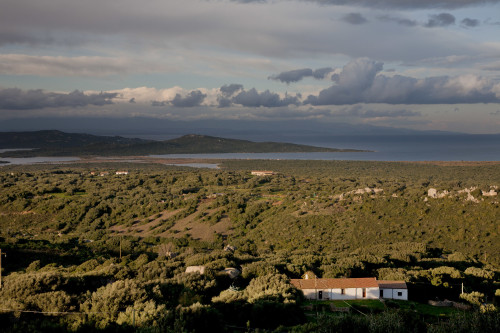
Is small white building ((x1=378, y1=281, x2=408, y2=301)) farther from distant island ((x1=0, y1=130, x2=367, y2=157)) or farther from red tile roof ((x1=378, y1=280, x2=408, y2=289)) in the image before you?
distant island ((x1=0, y1=130, x2=367, y2=157))

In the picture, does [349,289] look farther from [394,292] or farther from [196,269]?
[196,269]

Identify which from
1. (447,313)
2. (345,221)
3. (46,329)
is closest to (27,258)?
(46,329)

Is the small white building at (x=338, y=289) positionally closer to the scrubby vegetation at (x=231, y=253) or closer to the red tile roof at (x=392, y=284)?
the red tile roof at (x=392, y=284)

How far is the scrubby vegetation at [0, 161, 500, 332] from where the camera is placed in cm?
1129

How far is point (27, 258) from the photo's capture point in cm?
2298

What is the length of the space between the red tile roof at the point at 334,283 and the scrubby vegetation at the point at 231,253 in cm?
111

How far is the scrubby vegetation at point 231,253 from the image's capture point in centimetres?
1129

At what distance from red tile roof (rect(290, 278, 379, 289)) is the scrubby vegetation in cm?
111

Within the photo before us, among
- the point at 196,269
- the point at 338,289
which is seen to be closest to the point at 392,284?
the point at 338,289

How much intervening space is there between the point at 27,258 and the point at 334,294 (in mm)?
16170

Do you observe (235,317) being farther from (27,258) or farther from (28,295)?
(27,258)

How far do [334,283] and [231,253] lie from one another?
849 centimetres

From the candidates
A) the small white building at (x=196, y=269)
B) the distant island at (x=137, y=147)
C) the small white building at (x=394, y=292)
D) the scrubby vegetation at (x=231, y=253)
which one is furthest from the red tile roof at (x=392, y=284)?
the distant island at (x=137, y=147)

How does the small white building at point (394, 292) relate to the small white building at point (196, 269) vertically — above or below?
below
